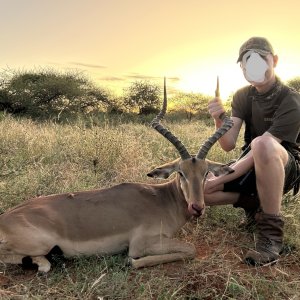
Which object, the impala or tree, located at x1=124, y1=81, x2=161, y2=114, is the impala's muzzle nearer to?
the impala

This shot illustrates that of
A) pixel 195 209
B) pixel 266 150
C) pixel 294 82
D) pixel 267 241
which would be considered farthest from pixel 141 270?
pixel 294 82

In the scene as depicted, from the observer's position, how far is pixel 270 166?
494 cm

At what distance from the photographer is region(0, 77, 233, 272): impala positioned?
4.65 m

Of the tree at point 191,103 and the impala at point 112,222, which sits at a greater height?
the impala at point 112,222

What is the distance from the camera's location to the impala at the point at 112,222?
4.65 m

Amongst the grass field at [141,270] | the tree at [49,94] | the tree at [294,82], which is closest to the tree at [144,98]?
the tree at [49,94]

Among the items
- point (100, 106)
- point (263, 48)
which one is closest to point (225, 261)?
point (263, 48)

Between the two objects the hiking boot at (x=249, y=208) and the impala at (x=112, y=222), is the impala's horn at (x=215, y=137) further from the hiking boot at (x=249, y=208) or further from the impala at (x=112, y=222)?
the hiking boot at (x=249, y=208)

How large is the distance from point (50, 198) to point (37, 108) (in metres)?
23.0

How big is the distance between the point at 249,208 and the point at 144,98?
27.4 metres

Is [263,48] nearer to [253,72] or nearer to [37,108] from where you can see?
[253,72]

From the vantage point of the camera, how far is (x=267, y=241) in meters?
4.95

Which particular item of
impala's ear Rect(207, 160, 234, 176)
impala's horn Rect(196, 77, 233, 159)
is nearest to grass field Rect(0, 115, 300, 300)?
impala's ear Rect(207, 160, 234, 176)

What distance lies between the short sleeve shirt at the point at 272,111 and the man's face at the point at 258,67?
207 mm
